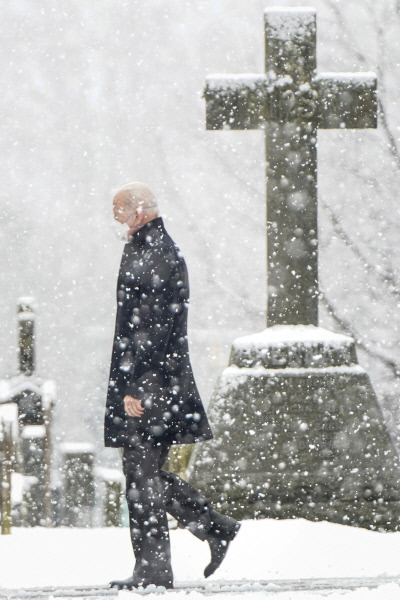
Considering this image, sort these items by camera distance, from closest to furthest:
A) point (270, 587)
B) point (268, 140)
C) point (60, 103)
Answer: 1. point (270, 587)
2. point (268, 140)
3. point (60, 103)

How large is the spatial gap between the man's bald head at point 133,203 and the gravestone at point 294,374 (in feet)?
7.33

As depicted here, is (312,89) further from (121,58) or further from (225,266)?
(121,58)

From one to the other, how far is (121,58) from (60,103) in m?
2.00

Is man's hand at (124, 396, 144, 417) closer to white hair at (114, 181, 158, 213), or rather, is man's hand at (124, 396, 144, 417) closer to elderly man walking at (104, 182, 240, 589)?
elderly man walking at (104, 182, 240, 589)

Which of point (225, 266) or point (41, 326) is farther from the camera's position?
point (41, 326)

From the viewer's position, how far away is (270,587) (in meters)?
4.06

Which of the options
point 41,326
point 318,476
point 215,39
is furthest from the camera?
point 41,326

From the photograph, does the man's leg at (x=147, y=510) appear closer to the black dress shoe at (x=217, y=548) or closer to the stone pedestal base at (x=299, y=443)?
the black dress shoe at (x=217, y=548)

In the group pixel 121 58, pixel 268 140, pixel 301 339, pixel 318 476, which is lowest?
pixel 318 476

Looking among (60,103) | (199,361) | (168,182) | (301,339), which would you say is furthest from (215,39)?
(199,361)

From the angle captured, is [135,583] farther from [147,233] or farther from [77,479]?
[77,479]

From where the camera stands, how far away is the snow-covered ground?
15.2 ft

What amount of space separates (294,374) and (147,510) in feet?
7.81

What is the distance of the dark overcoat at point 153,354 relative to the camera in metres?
4.11
